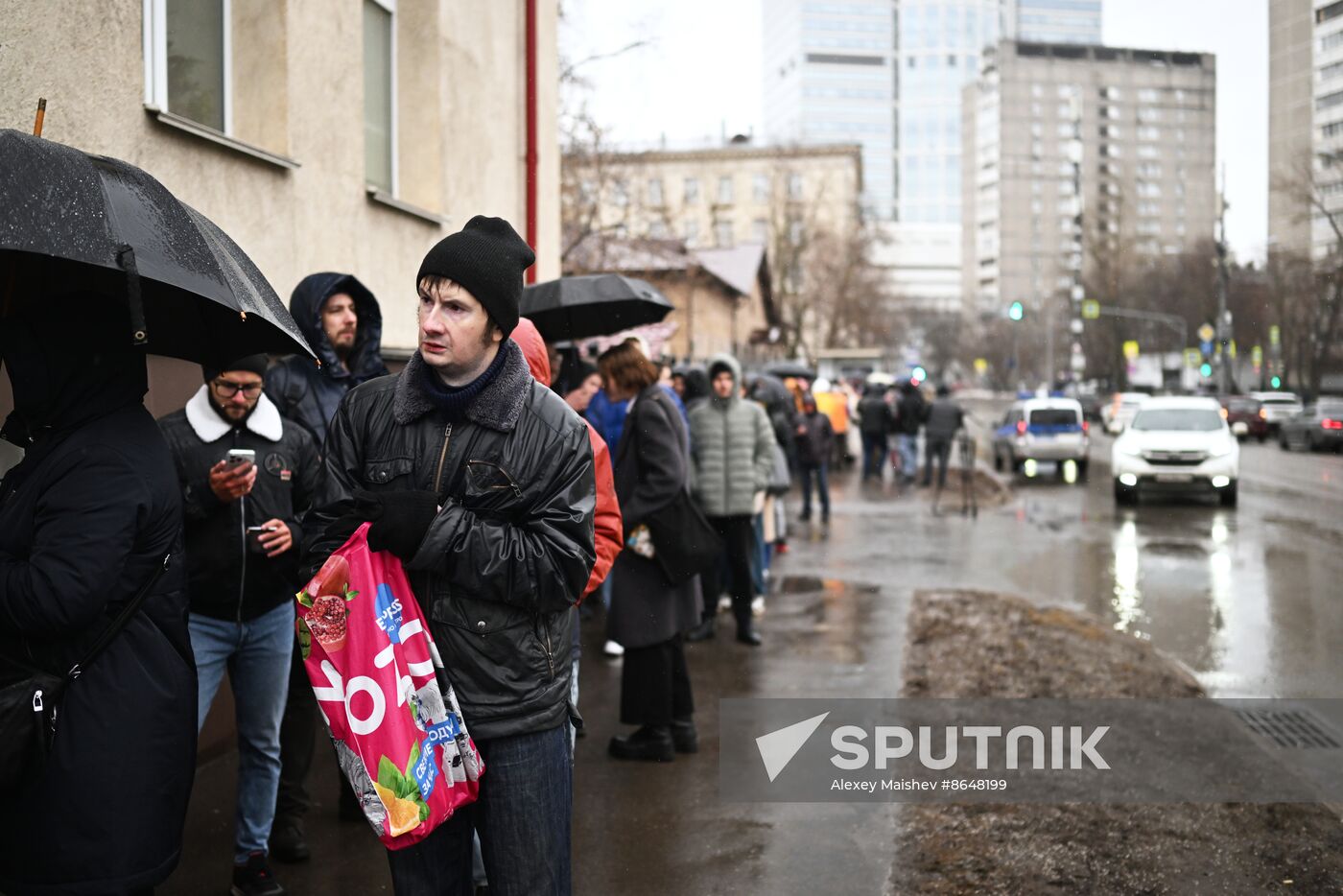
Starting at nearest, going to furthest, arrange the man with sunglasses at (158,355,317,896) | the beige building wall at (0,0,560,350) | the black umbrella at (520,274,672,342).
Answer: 1. the man with sunglasses at (158,355,317,896)
2. the beige building wall at (0,0,560,350)
3. the black umbrella at (520,274,672,342)

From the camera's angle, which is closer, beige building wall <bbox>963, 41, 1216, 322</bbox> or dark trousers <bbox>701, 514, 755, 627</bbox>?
dark trousers <bbox>701, 514, 755, 627</bbox>

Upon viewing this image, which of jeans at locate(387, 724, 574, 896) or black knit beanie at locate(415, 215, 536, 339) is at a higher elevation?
black knit beanie at locate(415, 215, 536, 339)

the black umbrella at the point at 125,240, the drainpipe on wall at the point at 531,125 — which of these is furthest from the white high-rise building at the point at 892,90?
the black umbrella at the point at 125,240

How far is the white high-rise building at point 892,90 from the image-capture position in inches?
7215

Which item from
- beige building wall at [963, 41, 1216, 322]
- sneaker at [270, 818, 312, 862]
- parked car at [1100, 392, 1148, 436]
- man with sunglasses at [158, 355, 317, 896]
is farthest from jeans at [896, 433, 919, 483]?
beige building wall at [963, 41, 1216, 322]

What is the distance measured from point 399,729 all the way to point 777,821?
2.94 metres

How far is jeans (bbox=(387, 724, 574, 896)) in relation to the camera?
9.56 ft

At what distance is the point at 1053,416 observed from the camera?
27.6 m

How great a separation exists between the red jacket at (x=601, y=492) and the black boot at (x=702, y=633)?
498cm

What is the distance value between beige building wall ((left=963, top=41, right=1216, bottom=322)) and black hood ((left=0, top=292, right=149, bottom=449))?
6098 inches

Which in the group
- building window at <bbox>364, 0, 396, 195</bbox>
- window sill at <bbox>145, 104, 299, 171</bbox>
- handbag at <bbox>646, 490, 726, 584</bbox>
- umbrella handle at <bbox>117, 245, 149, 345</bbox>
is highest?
building window at <bbox>364, 0, 396, 195</bbox>

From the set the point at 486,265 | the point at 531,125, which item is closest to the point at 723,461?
the point at 531,125

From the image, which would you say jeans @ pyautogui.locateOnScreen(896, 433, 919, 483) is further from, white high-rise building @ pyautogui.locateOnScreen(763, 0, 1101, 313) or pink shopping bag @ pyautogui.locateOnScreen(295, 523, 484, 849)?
white high-rise building @ pyautogui.locateOnScreen(763, 0, 1101, 313)

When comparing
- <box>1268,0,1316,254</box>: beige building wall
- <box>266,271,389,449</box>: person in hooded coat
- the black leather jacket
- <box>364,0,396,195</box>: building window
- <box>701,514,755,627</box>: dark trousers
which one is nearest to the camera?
the black leather jacket
